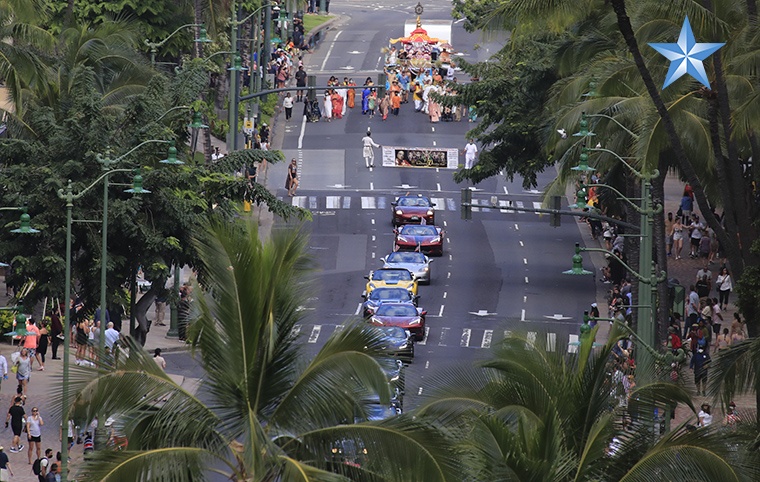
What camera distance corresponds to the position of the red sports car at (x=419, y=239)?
5422cm

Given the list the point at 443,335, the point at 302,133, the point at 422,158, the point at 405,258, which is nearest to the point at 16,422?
the point at 443,335

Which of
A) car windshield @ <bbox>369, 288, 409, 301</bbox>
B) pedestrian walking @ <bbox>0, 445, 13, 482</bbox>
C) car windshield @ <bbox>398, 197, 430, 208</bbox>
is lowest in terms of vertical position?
pedestrian walking @ <bbox>0, 445, 13, 482</bbox>

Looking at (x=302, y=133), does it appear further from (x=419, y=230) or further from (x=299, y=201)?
(x=419, y=230)

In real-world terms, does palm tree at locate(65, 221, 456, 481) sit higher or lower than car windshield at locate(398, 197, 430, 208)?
lower

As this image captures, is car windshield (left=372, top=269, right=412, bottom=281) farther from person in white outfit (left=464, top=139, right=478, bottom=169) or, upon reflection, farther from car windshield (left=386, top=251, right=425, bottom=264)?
person in white outfit (left=464, top=139, right=478, bottom=169)

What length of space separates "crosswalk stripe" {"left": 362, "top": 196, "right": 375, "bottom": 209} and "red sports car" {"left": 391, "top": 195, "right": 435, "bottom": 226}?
10.5ft

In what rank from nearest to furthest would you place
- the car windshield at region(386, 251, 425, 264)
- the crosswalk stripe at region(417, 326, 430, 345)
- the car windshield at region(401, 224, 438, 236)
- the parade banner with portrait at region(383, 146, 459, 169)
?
the crosswalk stripe at region(417, 326, 430, 345) < the car windshield at region(386, 251, 425, 264) < the car windshield at region(401, 224, 438, 236) < the parade banner with portrait at region(383, 146, 459, 169)

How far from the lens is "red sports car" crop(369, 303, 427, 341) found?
4388cm

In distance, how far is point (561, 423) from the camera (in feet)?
62.6

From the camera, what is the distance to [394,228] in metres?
58.3

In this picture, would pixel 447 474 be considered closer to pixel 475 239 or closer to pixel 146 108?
pixel 146 108

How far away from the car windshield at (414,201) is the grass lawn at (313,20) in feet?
142

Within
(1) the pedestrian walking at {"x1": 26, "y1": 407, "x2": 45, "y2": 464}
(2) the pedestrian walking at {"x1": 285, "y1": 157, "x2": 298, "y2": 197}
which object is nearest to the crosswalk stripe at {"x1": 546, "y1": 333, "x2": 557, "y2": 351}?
(1) the pedestrian walking at {"x1": 26, "y1": 407, "x2": 45, "y2": 464}

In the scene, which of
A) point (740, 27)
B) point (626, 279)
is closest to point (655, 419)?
point (740, 27)
